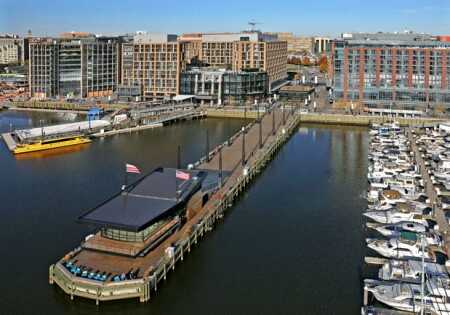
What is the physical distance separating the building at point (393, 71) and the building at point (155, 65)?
16.6m

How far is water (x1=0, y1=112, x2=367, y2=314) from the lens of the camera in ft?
51.2

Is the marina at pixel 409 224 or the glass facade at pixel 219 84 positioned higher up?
the glass facade at pixel 219 84

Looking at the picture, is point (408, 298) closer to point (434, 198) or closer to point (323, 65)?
point (434, 198)

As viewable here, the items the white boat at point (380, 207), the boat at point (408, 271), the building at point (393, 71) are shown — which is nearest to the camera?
the boat at point (408, 271)

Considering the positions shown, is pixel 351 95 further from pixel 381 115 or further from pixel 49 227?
pixel 49 227

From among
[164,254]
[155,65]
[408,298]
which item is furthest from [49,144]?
[408,298]

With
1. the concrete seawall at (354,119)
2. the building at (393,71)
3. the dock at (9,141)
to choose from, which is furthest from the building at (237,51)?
the dock at (9,141)

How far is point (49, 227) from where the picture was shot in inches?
821

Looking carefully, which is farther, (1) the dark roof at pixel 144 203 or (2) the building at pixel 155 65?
(2) the building at pixel 155 65

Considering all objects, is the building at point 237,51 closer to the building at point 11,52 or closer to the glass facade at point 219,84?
the glass facade at point 219,84

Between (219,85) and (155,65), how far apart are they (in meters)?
7.61

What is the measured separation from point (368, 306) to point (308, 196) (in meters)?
11.1

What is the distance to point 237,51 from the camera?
6391 cm

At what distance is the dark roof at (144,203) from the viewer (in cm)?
1723
